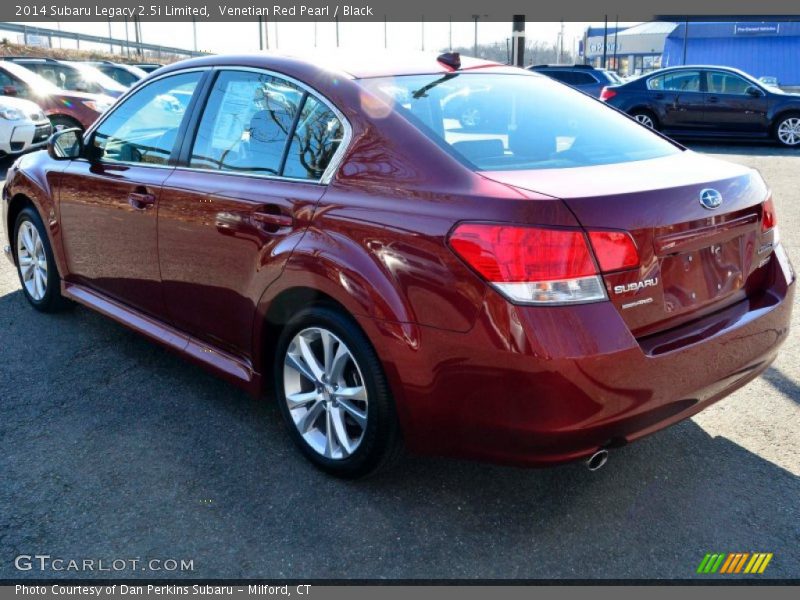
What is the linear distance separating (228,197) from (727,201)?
1964mm

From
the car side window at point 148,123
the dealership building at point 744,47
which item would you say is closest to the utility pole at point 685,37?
the dealership building at point 744,47

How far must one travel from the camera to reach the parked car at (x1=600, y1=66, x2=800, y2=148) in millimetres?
15742

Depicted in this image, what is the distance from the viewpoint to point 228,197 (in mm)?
3461

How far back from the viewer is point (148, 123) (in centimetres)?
422

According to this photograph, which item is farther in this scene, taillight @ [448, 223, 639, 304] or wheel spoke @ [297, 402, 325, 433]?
wheel spoke @ [297, 402, 325, 433]

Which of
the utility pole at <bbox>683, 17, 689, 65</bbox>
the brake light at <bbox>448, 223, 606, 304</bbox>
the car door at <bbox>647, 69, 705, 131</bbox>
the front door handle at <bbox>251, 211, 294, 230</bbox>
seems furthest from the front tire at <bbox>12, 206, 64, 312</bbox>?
the utility pole at <bbox>683, 17, 689, 65</bbox>

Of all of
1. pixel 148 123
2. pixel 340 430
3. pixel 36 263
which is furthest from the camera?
pixel 36 263

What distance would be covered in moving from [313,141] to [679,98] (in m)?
14.6

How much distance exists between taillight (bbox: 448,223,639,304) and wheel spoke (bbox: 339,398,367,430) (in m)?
0.84

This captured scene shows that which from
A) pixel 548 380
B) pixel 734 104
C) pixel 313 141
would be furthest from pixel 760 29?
pixel 548 380

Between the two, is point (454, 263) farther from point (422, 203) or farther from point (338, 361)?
point (338, 361)

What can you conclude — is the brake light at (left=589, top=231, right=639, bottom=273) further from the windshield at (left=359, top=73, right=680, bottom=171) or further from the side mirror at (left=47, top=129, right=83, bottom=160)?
the side mirror at (left=47, top=129, right=83, bottom=160)

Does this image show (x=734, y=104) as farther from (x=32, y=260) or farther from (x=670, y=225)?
(x=670, y=225)

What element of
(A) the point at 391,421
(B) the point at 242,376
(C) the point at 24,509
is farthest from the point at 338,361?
(C) the point at 24,509
